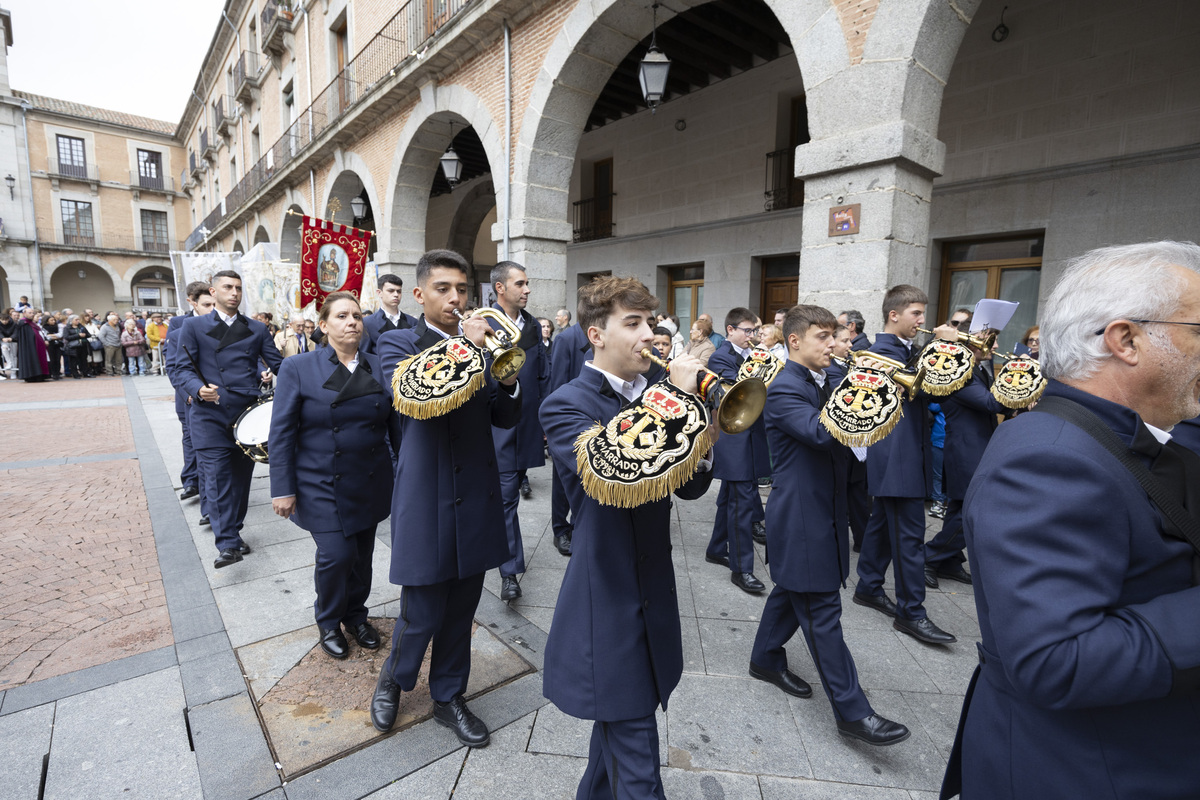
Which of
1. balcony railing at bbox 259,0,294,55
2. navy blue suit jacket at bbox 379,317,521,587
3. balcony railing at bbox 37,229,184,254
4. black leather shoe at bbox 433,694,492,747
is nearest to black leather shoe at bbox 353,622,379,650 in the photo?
black leather shoe at bbox 433,694,492,747

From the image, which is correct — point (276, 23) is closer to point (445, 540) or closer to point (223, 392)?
point (223, 392)

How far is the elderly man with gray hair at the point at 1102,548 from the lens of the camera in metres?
1.06

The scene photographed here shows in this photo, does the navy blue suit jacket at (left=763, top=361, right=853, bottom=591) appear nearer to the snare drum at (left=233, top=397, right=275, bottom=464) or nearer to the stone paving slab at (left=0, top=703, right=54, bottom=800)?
the snare drum at (left=233, top=397, right=275, bottom=464)

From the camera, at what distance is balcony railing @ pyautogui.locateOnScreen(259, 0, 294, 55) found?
18.4 metres

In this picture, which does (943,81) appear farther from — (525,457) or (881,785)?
(881,785)

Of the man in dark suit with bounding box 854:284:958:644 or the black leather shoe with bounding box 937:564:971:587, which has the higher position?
the man in dark suit with bounding box 854:284:958:644

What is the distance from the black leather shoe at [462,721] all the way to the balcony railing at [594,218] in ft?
41.0

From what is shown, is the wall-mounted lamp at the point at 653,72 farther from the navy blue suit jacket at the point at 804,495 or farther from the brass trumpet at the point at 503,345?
the brass trumpet at the point at 503,345

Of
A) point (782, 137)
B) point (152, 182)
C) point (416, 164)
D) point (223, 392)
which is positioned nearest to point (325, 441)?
point (223, 392)

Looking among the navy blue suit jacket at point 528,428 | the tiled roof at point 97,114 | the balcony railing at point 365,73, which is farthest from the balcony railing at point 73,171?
the navy blue suit jacket at point 528,428

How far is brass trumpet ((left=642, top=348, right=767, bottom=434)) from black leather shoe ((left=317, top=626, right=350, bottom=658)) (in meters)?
2.59

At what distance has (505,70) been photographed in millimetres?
9031

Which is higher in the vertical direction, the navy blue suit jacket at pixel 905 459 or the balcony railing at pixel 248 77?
the balcony railing at pixel 248 77

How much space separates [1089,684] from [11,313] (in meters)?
25.1
